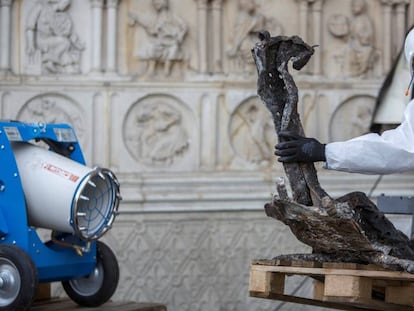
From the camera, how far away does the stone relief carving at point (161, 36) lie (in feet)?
28.3

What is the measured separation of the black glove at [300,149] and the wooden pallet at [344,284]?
1.34 ft

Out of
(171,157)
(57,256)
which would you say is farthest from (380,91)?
(57,256)

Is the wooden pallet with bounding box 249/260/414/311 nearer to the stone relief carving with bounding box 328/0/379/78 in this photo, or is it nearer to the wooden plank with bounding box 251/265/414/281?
the wooden plank with bounding box 251/265/414/281

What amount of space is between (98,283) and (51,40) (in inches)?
107

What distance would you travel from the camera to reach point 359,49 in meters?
8.87

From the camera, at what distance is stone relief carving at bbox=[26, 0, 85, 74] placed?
8.59 m

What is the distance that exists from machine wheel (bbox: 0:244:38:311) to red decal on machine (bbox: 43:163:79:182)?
0.42m

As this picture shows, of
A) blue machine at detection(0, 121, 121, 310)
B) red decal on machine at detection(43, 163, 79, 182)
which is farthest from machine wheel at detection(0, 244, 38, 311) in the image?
red decal on machine at detection(43, 163, 79, 182)

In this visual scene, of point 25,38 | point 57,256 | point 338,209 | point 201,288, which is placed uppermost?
point 25,38

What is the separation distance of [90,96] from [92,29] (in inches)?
18.0

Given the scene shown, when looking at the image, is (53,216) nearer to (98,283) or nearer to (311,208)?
(98,283)

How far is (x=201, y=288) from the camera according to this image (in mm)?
8547

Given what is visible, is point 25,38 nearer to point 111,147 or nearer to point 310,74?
point 111,147

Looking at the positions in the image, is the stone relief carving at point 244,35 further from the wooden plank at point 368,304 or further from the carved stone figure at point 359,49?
the wooden plank at point 368,304
